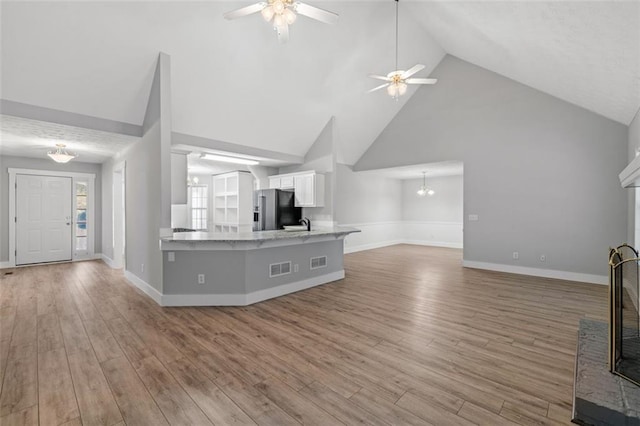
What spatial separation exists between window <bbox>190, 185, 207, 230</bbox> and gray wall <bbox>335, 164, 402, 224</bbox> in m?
4.96

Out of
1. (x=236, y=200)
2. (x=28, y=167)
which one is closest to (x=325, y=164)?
(x=236, y=200)

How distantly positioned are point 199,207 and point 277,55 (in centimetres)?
701

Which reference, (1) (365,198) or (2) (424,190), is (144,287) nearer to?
(1) (365,198)

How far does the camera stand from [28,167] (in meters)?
6.44

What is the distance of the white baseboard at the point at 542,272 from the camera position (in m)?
4.96

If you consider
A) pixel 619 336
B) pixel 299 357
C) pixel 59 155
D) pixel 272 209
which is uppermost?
pixel 59 155

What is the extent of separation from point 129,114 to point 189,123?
867 millimetres

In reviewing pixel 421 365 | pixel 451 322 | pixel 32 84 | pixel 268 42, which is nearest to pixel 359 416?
pixel 421 365

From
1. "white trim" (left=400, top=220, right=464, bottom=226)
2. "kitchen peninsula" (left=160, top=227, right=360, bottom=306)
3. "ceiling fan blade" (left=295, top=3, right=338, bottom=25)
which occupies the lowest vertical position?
"kitchen peninsula" (left=160, top=227, right=360, bottom=306)

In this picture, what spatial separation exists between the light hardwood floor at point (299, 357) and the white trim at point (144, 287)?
13 cm

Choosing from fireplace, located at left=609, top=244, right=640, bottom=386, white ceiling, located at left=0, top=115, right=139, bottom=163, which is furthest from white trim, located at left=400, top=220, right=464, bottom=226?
white ceiling, located at left=0, top=115, right=139, bottom=163

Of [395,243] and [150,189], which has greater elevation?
[150,189]

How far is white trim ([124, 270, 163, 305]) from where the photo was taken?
3.96 meters

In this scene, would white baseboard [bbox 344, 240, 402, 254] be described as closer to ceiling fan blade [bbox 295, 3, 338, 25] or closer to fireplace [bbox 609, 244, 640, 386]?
fireplace [bbox 609, 244, 640, 386]
